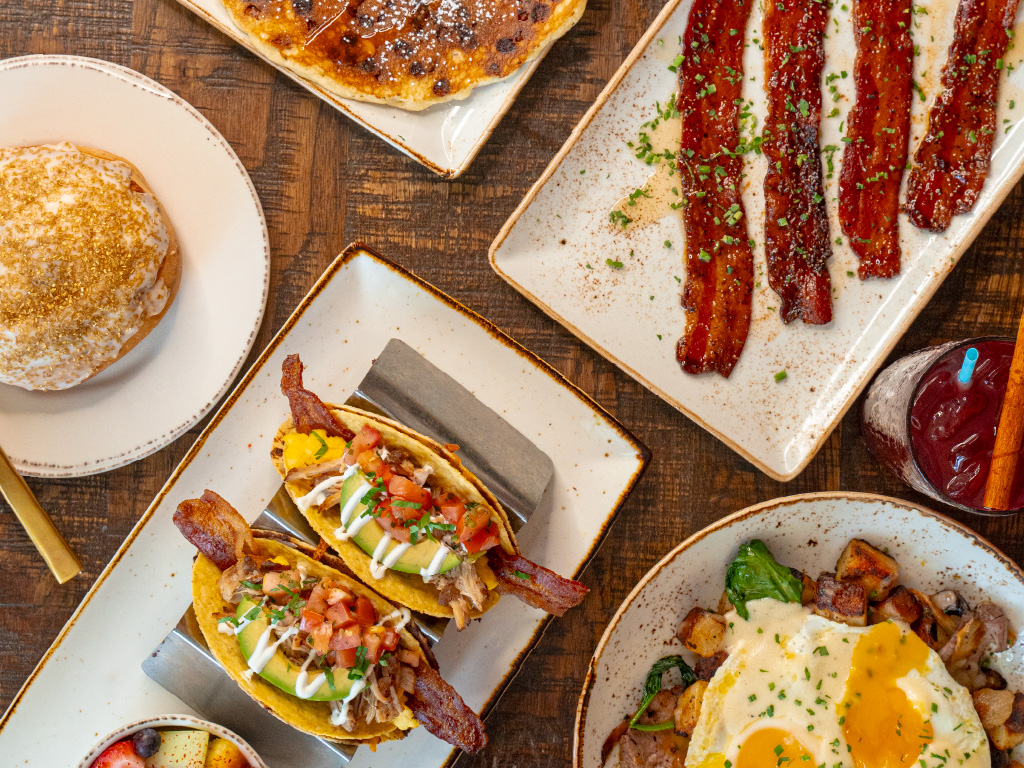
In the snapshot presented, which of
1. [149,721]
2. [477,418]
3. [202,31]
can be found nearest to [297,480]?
[477,418]

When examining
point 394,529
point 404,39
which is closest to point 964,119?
point 404,39

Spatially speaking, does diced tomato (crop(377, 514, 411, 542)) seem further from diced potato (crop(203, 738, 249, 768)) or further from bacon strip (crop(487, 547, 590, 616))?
diced potato (crop(203, 738, 249, 768))

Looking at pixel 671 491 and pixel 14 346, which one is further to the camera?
pixel 671 491

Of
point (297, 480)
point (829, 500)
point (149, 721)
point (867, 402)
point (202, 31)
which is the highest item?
point (202, 31)

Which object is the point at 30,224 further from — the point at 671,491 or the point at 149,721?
the point at 671,491

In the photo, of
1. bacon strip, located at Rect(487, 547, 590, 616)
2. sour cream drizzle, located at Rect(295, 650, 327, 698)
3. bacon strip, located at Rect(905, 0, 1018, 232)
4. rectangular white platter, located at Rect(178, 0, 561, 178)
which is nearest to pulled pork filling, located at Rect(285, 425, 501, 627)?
bacon strip, located at Rect(487, 547, 590, 616)
